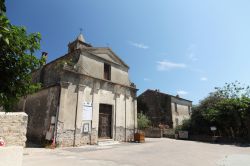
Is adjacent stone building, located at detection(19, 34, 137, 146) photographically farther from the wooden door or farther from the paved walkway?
the paved walkway

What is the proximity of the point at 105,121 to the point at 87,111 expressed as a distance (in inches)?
88.7

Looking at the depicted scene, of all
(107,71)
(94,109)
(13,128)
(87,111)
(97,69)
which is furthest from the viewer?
(107,71)

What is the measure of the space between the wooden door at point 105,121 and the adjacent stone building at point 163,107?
14.9m

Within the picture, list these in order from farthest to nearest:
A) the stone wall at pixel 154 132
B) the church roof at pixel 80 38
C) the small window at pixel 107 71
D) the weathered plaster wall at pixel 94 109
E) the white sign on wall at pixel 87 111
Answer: the stone wall at pixel 154 132 < the church roof at pixel 80 38 < the small window at pixel 107 71 < the white sign on wall at pixel 87 111 < the weathered plaster wall at pixel 94 109

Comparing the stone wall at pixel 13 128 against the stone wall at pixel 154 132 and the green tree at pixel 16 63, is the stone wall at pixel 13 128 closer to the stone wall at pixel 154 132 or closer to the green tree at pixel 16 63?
the green tree at pixel 16 63

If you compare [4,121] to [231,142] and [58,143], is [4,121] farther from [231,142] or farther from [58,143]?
[231,142]

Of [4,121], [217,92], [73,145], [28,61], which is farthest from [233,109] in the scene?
[28,61]

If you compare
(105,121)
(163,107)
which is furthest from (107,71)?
(163,107)

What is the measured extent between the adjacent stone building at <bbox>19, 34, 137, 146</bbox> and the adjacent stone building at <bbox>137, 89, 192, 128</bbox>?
12363 millimetres

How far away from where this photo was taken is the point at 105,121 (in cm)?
1608

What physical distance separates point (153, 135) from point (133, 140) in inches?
258

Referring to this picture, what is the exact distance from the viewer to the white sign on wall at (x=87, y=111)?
14211mm

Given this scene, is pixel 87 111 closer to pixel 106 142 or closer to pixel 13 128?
pixel 106 142

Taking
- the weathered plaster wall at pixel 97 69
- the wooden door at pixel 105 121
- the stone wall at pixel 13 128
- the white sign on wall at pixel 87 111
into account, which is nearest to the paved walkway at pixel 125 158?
the stone wall at pixel 13 128
